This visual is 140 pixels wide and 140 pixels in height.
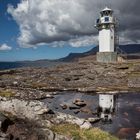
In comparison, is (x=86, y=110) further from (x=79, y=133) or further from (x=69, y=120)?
(x=79, y=133)

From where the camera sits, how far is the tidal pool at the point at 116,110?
4028 cm

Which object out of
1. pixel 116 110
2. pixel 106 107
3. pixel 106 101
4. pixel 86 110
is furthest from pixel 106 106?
pixel 86 110

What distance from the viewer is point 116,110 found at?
179ft

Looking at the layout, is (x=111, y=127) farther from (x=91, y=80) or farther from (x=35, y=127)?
(x=91, y=80)

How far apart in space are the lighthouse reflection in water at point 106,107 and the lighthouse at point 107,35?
5065cm

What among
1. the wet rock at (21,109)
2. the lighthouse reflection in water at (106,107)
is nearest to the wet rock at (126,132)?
the lighthouse reflection in water at (106,107)

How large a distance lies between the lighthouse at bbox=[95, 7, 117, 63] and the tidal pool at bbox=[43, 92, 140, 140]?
46.6 metres

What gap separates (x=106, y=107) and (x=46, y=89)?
29039mm

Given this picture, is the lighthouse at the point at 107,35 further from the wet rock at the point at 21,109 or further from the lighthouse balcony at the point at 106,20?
the wet rock at the point at 21,109

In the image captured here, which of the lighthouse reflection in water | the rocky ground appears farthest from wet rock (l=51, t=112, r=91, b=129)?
the lighthouse reflection in water

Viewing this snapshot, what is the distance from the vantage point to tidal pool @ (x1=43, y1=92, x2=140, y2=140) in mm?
40281

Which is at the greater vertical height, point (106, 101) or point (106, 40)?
point (106, 40)

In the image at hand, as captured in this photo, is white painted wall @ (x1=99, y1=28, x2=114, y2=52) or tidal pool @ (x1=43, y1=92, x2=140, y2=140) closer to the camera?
tidal pool @ (x1=43, y1=92, x2=140, y2=140)

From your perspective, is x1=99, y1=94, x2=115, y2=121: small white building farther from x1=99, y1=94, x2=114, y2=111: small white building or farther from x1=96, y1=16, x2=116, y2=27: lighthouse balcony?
x1=96, y1=16, x2=116, y2=27: lighthouse balcony
